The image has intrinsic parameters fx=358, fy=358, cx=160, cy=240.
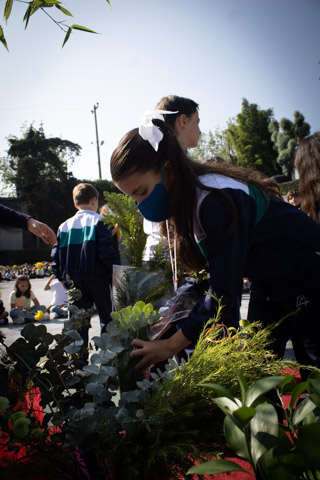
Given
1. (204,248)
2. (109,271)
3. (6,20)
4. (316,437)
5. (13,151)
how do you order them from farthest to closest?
(13,151) → (109,271) → (204,248) → (6,20) → (316,437)

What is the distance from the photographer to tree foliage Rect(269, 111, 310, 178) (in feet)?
110

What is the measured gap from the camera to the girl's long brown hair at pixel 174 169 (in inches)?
52.1

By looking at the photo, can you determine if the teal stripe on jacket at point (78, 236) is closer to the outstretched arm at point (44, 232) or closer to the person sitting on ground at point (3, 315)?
the outstretched arm at point (44, 232)

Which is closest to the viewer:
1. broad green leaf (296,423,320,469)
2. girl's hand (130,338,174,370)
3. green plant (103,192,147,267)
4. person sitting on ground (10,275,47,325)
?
broad green leaf (296,423,320,469)

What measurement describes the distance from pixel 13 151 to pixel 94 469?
136 ft

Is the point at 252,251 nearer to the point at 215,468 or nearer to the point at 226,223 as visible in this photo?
the point at 226,223

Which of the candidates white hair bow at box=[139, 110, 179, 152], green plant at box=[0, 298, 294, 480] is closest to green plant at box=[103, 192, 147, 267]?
white hair bow at box=[139, 110, 179, 152]

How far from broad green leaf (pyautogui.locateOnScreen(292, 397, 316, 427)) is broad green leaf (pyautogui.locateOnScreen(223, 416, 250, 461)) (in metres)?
0.11

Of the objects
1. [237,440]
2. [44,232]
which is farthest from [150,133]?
[44,232]

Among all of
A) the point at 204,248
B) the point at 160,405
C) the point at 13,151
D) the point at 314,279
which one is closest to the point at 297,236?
the point at 314,279

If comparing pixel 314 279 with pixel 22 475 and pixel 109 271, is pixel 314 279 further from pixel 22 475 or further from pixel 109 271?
pixel 109 271

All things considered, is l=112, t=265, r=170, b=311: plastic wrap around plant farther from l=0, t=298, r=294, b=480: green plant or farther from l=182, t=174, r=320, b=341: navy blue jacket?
l=0, t=298, r=294, b=480: green plant

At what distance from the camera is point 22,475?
0.60 meters

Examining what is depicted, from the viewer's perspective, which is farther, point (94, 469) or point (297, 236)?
point (297, 236)
